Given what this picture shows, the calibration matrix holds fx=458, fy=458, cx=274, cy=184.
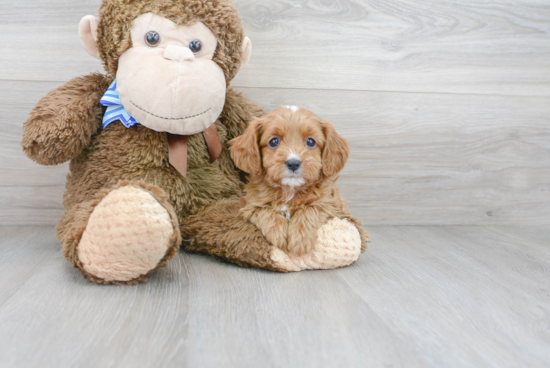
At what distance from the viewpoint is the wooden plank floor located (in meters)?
0.71

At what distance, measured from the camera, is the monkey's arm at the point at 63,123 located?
1.10m

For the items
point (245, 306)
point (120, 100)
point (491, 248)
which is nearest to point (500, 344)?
point (245, 306)

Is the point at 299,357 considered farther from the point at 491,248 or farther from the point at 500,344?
the point at 491,248

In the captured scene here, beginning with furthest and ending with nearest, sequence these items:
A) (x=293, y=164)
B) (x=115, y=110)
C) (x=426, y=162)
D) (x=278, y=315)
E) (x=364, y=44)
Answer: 1. (x=426, y=162)
2. (x=364, y=44)
3. (x=115, y=110)
4. (x=293, y=164)
5. (x=278, y=315)

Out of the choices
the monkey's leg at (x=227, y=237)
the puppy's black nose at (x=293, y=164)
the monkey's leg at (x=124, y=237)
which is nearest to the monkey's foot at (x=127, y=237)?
the monkey's leg at (x=124, y=237)

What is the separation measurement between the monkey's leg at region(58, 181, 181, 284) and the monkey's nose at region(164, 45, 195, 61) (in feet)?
1.02

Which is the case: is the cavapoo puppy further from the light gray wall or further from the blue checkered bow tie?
the light gray wall

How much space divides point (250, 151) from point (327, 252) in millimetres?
308

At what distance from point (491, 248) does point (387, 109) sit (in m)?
0.57

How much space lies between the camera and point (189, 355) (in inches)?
27.8

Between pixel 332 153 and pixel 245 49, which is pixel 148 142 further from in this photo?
pixel 332 153

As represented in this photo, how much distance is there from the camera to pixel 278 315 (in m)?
0.86

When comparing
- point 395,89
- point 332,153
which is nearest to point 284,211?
point 332,153

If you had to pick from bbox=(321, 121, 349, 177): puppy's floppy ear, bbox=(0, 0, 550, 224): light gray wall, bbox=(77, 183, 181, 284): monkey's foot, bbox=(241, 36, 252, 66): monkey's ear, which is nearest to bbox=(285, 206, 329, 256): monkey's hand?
bbox=(321, 121, 349, 177): puppy's floppy ear
